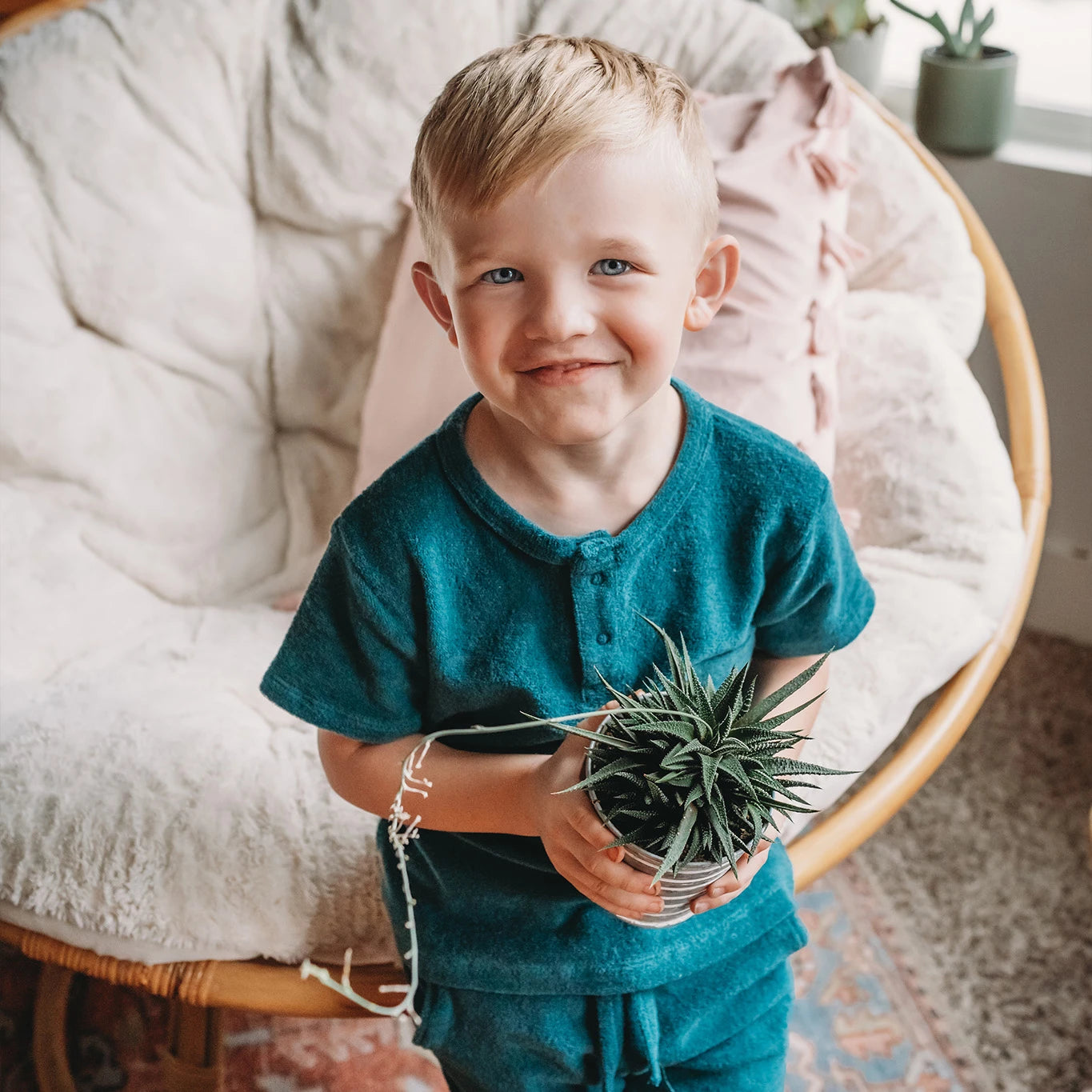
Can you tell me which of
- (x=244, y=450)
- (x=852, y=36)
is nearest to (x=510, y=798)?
(x=244, y=450)

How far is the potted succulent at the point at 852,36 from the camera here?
1.78 metres

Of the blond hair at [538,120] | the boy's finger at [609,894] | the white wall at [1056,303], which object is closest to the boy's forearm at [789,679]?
the boy's finger at [609,894]

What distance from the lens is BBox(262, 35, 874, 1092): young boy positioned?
716 mm

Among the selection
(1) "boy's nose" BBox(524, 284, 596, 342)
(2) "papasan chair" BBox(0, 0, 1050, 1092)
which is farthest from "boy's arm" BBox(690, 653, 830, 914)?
(1) "boy's nose" BBox(524, 284, 596, 342)

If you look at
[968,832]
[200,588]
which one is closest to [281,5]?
[200,588]

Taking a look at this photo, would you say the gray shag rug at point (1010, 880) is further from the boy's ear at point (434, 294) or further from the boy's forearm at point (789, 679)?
the boy's ear at point (434, 294)

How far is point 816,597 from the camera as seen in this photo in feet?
3.06

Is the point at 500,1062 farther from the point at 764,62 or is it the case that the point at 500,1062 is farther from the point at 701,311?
the point at 764,62

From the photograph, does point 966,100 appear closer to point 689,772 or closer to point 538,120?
point 538,120

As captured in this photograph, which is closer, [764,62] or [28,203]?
[28,203]

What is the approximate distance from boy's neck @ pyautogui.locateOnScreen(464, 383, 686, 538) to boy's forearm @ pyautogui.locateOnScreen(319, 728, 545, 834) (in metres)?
0.18

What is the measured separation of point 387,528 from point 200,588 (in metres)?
0.71

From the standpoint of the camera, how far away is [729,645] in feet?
2.96

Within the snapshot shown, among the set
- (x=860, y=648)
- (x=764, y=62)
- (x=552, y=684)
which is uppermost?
(x=764, y=62)
